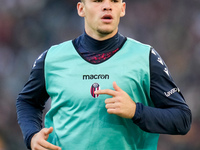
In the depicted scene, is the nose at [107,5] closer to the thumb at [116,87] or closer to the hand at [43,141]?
the thumb at [116,87]

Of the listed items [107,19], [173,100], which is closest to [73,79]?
[107,19]

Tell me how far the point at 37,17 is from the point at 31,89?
3.61m

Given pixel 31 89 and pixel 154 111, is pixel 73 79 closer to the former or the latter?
pixel 31 89

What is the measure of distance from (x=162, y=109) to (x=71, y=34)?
3934 mm

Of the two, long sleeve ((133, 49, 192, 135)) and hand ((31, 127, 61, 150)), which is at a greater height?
long sleeve ((133, 49, 192, 135))

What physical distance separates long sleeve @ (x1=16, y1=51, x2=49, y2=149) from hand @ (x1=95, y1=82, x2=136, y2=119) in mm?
614

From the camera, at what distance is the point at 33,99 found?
282cm

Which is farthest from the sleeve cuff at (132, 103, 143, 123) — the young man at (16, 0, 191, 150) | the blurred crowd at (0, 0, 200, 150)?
the blurred crowd at (0, 0, 200, 150)

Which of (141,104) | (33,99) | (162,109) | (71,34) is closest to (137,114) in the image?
(141,104)

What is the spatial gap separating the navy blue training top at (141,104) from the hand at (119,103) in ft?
0.20

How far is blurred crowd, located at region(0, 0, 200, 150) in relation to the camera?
589 centimetres

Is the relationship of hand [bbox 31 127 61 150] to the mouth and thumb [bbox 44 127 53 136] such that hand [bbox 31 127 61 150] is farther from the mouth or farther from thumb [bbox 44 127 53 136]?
the mouth

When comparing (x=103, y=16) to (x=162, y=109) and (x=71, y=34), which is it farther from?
(x=71, y=34)

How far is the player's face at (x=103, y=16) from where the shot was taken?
255 centimetres
